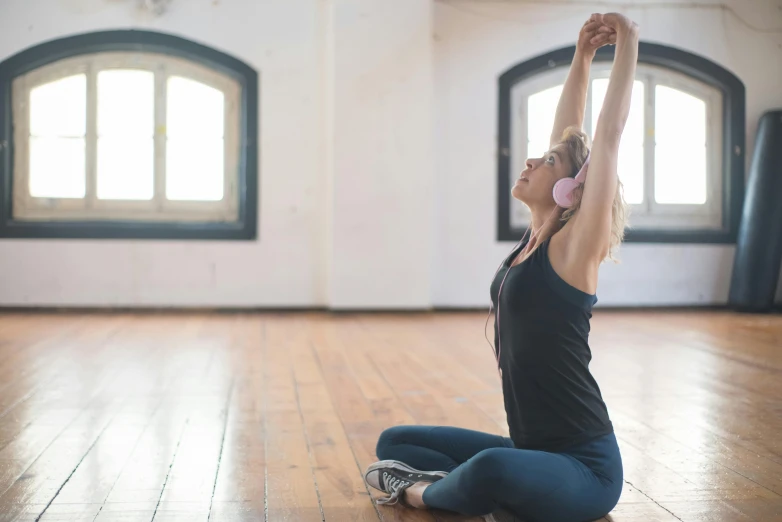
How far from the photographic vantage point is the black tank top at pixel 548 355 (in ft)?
6.39

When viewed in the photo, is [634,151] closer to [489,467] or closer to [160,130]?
[160,130]

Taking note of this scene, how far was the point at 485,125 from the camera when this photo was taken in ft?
23.8

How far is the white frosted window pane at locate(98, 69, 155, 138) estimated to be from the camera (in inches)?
278

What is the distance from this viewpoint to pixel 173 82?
7117 mm

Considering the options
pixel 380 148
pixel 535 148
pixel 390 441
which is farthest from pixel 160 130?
pixel 390 441

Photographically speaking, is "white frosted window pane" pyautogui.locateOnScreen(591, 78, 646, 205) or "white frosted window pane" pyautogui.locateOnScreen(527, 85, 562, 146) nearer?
"white frosted window pane" pyautogui.locateOnScreen(527, 85, 562, 146)

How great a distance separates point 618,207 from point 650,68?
6124 mm

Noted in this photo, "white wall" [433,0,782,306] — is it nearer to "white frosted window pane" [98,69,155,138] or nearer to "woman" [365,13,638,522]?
"white frosted window pane" [98,69,155,138]

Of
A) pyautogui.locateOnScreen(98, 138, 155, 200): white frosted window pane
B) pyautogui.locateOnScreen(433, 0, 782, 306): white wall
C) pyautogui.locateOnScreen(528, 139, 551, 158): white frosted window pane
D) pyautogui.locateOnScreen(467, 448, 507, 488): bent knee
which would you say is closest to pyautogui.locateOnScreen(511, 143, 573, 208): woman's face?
pyautogui.locateOnScreen(467, 448, 507, 488): bent knee

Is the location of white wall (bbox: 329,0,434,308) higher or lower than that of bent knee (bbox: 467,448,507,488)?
higher

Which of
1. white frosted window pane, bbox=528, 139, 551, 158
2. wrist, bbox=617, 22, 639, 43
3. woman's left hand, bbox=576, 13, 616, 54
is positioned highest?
white frosted window pane, bbox=528, 139, 551, 158

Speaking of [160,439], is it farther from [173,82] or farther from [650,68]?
[650,68]

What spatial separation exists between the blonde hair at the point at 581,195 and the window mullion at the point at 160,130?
552 centimetres

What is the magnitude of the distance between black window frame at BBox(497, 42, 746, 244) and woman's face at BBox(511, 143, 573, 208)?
17.4 ft
